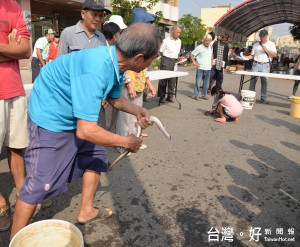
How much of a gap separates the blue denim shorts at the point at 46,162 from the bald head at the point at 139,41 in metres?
0.76

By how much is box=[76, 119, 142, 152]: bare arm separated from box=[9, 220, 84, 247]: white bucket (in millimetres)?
561

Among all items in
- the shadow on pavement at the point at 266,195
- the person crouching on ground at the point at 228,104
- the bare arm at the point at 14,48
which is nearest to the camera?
the bare arm at the point at 14,48

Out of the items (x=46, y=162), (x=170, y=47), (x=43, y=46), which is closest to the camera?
(x=46, y=162)

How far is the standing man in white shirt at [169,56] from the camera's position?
22.7 ft

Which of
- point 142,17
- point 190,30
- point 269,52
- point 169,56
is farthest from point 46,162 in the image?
point 190,30

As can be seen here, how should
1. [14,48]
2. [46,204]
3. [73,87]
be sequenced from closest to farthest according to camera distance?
[73,87] → [14,48] → [46,204]

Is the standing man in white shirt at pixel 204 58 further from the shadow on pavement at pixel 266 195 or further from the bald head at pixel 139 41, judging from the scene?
the bald head at pixel 139 41

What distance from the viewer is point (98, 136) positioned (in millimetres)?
1653

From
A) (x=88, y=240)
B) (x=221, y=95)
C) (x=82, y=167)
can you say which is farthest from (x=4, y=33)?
(x=221, y=95)

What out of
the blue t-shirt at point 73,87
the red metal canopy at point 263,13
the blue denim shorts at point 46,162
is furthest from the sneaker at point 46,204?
the red metal canopy at point 263,13

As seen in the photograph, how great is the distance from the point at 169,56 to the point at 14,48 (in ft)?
18.2

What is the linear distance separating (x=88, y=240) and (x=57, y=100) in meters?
1.23

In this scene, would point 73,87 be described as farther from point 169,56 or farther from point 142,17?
point 169,56

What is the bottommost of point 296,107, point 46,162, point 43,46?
point 296,107
